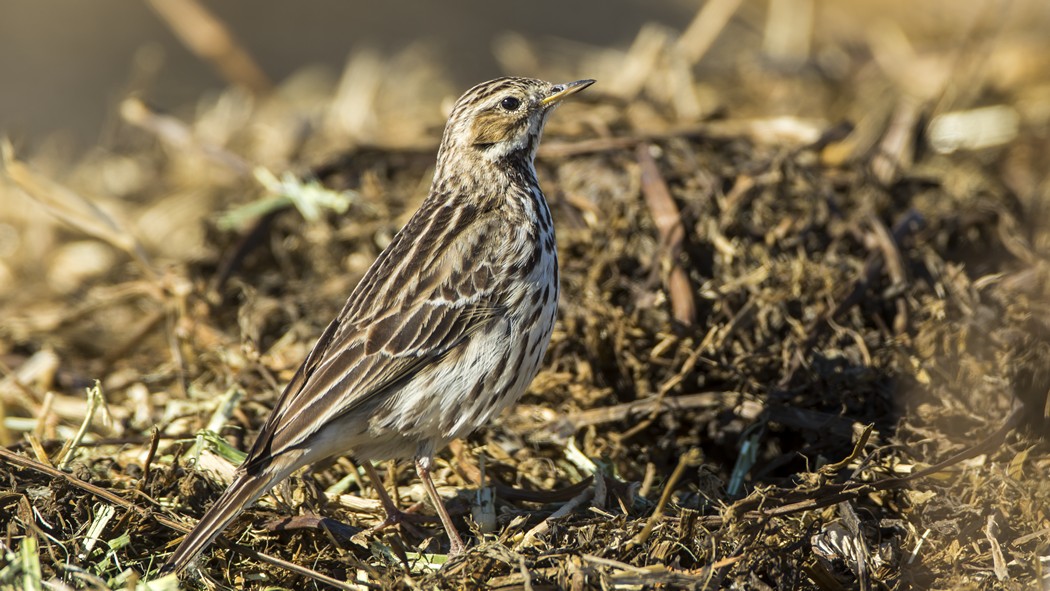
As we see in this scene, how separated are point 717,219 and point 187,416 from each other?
3073 mm

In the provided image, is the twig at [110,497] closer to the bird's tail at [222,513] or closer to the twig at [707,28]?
the bird's tail at [222,513]

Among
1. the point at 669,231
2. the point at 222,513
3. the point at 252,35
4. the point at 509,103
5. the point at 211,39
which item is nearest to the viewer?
the point at 222,513

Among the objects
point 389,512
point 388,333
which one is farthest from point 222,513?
point 388,333

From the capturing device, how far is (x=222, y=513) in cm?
442

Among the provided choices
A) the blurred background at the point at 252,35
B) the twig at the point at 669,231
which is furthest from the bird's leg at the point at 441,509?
the blurred background at the point at 252,35

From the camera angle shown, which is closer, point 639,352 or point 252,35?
point 639,352

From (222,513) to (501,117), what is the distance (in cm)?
249

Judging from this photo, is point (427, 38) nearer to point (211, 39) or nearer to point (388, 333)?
point (211, 39)

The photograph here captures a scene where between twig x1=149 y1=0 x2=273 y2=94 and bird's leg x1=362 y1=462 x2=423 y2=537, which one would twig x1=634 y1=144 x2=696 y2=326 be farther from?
twig x1=149 y1=0 x2=273 y2=94

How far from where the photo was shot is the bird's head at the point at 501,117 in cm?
575

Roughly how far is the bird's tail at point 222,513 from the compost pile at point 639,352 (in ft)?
0.54

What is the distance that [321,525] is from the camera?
472cm

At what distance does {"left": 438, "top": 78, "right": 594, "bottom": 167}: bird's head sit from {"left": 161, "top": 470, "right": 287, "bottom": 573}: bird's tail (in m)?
2.04

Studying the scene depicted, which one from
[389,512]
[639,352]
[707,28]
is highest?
[707,28]
